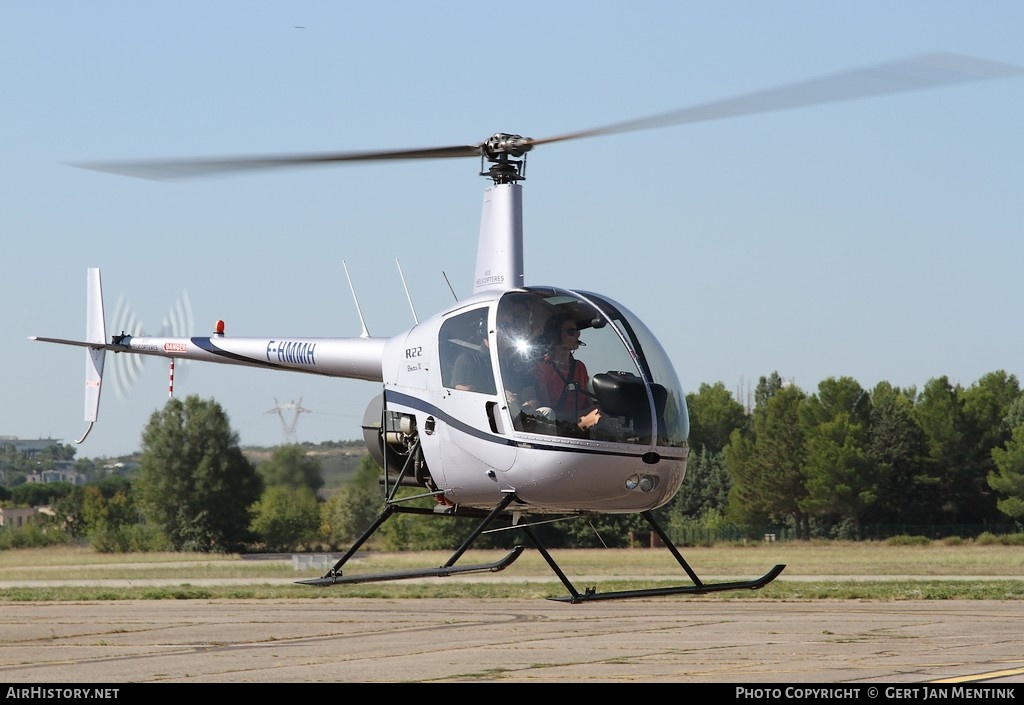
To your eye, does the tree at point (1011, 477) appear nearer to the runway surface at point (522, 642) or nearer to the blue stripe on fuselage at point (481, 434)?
the runway surface at point (522, 642)

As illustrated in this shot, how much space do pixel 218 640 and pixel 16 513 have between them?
6962 centimetres

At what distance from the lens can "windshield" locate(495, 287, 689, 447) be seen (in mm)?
11953

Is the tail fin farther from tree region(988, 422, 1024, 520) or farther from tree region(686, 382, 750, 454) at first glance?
tree region(686, 382, 750, 454)

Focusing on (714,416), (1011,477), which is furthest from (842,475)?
(714,416)

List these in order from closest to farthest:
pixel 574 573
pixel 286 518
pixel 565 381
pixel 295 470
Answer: pixel 565 381
pixel 574 573
pixel 295 470
pixel 286 518

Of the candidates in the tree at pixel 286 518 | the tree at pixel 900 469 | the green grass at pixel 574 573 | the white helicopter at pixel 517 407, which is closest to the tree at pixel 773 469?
the tree at pixel 900 469

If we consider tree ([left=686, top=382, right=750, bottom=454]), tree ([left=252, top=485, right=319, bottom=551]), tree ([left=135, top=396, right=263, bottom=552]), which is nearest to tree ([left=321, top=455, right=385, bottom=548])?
tree ([left=252, top=485, right=319, bottom=551])

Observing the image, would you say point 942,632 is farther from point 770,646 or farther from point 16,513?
point 16,513

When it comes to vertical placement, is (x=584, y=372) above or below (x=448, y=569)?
above

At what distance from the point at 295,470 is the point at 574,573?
43.0ft

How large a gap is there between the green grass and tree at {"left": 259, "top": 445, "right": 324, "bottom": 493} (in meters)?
3.54

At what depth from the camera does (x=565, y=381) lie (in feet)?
39.9

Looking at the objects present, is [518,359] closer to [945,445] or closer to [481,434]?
[481,434]

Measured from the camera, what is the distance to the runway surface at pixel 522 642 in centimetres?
1831
